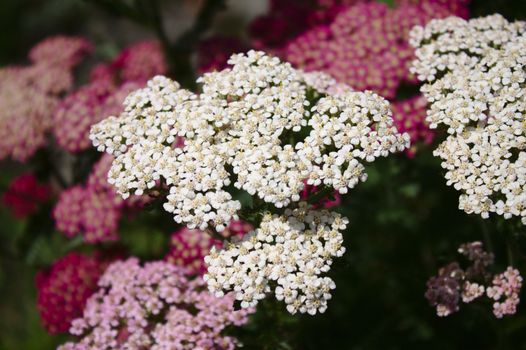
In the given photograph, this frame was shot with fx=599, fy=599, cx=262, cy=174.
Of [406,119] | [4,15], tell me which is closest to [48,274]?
[406,119]

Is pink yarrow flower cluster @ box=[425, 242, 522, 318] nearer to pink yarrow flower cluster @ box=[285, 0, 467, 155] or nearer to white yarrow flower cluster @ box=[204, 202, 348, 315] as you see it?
white yarrow flower cluster @ box=[204, 202, 348, 315]

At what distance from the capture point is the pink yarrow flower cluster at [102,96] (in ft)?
11.5

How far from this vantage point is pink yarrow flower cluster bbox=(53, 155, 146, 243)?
3295 millimetres

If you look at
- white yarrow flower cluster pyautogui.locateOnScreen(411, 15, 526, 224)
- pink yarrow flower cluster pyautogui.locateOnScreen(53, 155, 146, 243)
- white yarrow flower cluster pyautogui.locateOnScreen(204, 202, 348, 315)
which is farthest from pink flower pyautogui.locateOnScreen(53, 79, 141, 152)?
white yarrow flower cluster pyautogui.locateOnScreen(411, 15, 526, 224)

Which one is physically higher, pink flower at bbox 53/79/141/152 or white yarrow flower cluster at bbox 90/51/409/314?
pink flower at bbox 53/79/141/152

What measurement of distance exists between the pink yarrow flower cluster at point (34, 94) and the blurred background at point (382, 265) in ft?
1.07

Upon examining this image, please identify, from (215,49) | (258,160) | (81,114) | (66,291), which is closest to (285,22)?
(215,49)

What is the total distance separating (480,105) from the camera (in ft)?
8.05

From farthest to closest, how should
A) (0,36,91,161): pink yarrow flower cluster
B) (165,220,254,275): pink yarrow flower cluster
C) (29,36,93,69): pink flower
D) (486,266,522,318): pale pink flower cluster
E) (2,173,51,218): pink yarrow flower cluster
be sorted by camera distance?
(29,36,93,69): pink flower, (2,173,51,218): pink yarrow flower cluster, (0,36,91,161): pink yarrow flower cluster, (165,220,254,275): pink yarrow flower cluster, (486,266,522,318): pale pink flower cluster

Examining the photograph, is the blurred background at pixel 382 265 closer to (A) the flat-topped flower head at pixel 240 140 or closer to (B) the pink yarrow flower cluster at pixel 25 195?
(B) the pink yarrow flower cluster at pixel 25 195

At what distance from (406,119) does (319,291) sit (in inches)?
50.5

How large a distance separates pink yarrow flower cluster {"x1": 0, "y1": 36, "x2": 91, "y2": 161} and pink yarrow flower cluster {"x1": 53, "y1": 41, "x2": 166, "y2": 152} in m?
0.11

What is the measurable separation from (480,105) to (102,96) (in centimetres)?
236

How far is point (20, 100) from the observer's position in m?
3.78
